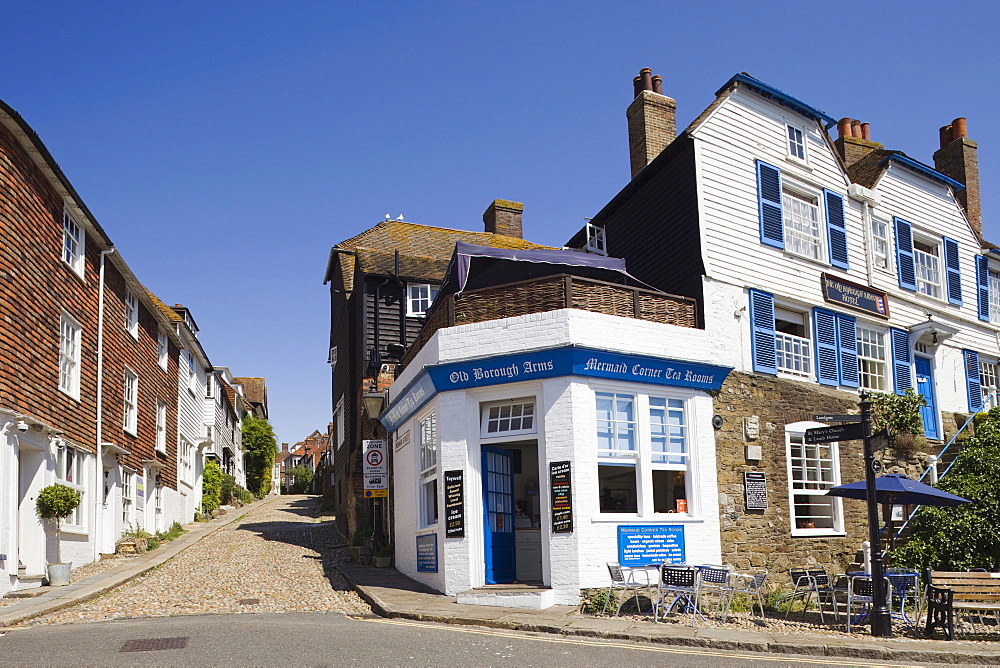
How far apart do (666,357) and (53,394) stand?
11.3 m

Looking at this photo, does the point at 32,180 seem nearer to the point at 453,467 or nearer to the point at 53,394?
the point at 53,394

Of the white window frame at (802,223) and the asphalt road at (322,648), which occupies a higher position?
the white window frame at (802,223)

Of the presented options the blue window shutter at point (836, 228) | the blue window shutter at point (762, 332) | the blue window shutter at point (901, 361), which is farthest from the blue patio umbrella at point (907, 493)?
the blue window shutter at point (836, 228)

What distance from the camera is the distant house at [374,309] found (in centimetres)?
2292

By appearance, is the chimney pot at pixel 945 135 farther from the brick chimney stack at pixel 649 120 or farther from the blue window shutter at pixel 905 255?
the brick chimney stack at pixel 649 120

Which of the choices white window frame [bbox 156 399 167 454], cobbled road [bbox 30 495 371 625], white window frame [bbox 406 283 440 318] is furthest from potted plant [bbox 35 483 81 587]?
white window frame [bbox 156 399 167 454]

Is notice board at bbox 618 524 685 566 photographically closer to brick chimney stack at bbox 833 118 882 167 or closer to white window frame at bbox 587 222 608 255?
white window frame at bbox 587 222 608 255

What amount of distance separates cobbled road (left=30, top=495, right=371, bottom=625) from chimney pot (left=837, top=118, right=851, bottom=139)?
1612 cm

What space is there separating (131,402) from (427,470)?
430 inches

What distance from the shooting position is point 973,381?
22469 millimetres

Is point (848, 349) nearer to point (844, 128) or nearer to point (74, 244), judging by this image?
point (844, 128)

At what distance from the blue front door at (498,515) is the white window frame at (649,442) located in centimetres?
162

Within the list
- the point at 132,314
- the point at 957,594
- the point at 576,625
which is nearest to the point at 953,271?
the point at 957,594

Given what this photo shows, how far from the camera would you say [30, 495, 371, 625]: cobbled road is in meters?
13.6
